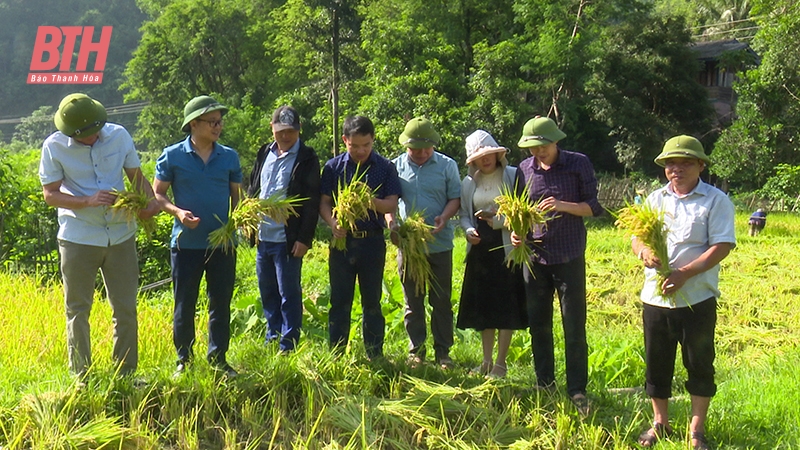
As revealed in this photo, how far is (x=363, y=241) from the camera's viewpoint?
15.6 ft

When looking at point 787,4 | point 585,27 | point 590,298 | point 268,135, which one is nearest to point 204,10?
point 268,135

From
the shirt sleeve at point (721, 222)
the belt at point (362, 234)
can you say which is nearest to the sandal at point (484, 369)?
the belt at point (362, 234)

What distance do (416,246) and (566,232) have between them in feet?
3.39

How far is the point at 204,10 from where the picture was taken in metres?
34.6

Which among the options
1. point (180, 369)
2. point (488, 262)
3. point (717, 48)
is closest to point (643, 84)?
point (717, 48)

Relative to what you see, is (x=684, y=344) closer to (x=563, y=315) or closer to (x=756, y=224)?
(x=563, y=315)

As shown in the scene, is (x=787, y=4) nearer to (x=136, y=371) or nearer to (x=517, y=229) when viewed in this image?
(x=517, y=229)

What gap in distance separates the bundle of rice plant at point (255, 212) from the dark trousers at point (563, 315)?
5.34 ft

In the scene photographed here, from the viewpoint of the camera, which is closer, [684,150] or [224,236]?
[684,150]

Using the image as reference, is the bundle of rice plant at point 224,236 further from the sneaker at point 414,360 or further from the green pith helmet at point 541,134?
the green pith helmet at point 541,134

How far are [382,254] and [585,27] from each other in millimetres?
19253

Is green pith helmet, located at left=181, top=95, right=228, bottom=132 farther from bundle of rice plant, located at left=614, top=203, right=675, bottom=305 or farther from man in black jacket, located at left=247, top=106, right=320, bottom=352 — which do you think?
bundle of rice plant, located at left=614, top=203, right=675, bottom=305

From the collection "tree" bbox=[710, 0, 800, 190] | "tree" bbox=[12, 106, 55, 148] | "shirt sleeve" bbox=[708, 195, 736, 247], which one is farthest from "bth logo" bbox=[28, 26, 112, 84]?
"shirt sleeve" bbox=[708, 195, 736, 247]

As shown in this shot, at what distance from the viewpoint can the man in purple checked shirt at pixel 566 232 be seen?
170 inches
